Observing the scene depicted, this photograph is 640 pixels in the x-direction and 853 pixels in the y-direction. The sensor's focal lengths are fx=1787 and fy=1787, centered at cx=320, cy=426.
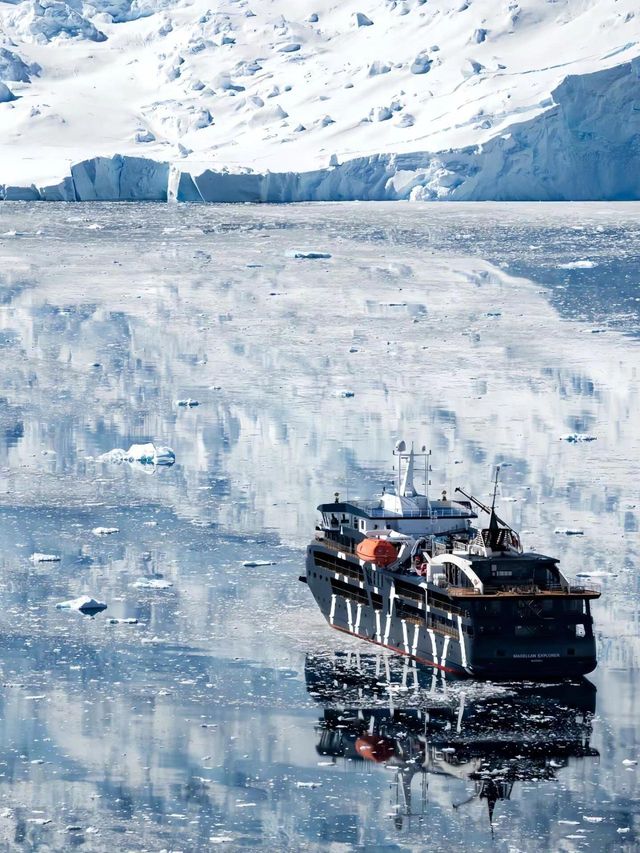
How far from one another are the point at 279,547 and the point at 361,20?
298 ft

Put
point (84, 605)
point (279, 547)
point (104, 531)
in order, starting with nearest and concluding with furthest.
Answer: point (84, 605) → point (279, 547) → point (104, 531)

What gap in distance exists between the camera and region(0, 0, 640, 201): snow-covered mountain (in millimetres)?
80500

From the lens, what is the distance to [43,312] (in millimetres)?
47625

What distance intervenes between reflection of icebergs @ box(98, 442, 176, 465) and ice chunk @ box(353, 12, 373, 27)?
85.2 metres

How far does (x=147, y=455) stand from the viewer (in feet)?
95.8

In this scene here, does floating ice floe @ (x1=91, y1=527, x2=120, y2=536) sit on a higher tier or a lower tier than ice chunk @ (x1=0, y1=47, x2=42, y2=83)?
lower

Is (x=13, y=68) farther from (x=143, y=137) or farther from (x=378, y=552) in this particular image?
(x=378, y=552)

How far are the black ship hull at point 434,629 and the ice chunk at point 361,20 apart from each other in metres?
92.9

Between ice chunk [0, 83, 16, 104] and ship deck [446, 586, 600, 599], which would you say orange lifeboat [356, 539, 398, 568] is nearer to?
ship deck [446, 586, 600, 599]

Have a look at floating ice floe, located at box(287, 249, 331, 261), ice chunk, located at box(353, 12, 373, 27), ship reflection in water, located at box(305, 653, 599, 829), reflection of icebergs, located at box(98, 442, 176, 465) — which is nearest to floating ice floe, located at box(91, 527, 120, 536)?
reflection of icebergs, located at box(98, 442, 176, 465)

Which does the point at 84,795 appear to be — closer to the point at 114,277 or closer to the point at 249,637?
the point at 249,637

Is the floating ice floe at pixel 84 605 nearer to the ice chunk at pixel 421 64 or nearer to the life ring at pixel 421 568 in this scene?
the life ring at pixel 421 568

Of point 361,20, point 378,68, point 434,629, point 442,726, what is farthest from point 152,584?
point 361,20

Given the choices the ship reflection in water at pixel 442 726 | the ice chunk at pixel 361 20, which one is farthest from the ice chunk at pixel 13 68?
the ship reflection in water at pixel 442 726
